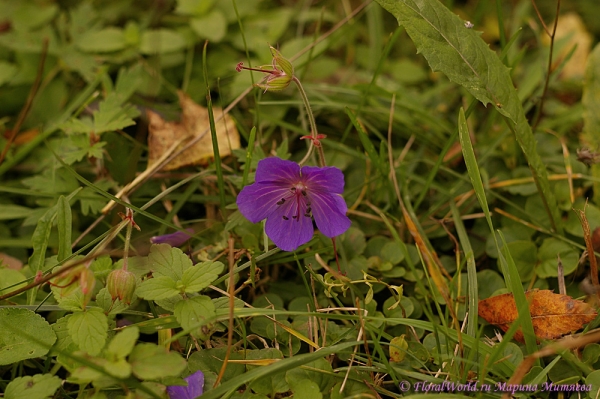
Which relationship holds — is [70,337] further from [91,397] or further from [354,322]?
[354,322]

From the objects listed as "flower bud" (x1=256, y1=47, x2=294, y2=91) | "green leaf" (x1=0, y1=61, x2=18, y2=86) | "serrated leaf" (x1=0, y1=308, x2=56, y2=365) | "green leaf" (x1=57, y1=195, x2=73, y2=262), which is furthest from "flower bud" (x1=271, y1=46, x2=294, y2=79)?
"green leaf" (x1=0, y1=61, x2=18, y2=86)

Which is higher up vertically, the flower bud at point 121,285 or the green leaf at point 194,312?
the flower bud at point 121,285

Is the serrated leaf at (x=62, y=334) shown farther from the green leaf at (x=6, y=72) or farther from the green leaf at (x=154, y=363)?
the green leaf at (x=6, y=72)

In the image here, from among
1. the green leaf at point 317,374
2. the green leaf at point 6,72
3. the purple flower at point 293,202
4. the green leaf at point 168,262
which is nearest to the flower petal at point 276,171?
the purple flower at point 293,202

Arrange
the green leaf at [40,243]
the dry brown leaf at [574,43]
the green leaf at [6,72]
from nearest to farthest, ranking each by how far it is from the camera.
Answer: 1. the green leaf at [40,243]
2. the green leaf at [6,72]
3. the dry brown leaf at [574,43]

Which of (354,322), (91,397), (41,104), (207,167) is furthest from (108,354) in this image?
(41,104)

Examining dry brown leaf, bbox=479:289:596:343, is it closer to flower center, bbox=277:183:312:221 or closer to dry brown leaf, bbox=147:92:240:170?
flower center, bbox=277:183:312:221

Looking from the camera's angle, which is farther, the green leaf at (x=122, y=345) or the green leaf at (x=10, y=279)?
the green leaf at (x=10, y=279)
